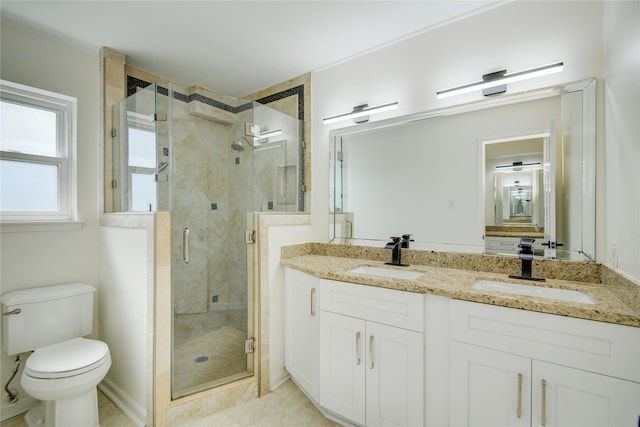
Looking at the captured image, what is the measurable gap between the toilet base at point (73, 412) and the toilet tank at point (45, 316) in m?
0.40

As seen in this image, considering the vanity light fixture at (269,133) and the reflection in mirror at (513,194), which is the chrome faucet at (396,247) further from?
the vanity light fixture at (269,133)

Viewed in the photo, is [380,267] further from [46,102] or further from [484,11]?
[46,102]

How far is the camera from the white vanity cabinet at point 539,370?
1.04m

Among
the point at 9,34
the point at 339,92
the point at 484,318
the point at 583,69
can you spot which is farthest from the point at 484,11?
the point at 9,34

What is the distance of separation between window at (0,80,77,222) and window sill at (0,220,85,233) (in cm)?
7

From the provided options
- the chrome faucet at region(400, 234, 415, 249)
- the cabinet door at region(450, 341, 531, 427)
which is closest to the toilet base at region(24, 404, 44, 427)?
the cabinet door at region(450, 341, 531, 427)

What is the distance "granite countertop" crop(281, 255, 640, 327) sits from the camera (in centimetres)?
108

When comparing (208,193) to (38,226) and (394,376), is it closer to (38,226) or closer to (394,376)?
(38,226)

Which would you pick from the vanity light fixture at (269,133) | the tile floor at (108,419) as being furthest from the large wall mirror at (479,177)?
the tile floor at (108,419)

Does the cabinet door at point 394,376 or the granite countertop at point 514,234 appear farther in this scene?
the granite countertop at point 514,234

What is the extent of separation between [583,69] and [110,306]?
130 inches

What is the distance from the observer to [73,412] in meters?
1.59

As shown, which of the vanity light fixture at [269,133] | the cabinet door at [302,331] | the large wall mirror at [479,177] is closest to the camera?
the large wall mirror at [479,177]

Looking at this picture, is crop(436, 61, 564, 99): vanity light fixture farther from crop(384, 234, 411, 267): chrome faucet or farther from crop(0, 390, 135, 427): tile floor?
crop(0, 390, 135, 427): tile floor
